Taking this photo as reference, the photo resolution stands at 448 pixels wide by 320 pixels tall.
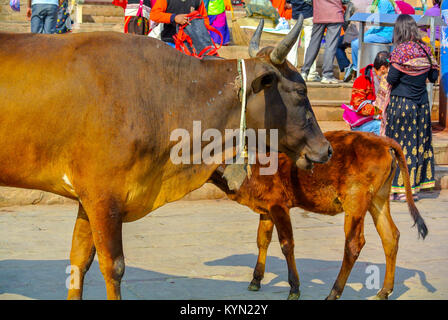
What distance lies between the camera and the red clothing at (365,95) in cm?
918

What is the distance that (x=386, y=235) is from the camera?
5.66 m

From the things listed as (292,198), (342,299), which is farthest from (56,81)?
(342,299)

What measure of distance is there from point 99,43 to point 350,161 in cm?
236

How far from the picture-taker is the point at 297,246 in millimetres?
6770

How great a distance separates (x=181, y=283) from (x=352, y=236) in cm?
138

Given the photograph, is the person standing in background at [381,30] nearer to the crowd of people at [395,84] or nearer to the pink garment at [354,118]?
the crowd of people at [395,84]

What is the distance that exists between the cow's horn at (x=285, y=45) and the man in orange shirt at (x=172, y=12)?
15.5ft

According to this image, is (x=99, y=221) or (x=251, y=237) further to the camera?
(x=251, y=237)

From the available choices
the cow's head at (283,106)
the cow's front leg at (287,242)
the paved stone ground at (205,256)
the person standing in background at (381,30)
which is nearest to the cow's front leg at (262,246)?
the paved stone ground at (205,256)

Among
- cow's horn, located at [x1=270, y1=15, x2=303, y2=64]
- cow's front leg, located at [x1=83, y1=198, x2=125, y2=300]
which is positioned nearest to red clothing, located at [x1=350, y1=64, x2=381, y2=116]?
cow's horn, located at [x1=270, y1=15, x2=303, y2=64]

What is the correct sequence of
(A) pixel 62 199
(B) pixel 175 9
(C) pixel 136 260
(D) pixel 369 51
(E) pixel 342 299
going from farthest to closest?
(D) pixel 369 51
(B) pixel 175 9
(A) pixel 62 199
(C) pixel 136 260
(E) pixel 342 299

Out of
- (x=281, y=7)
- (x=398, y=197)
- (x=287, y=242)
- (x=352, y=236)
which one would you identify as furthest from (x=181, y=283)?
(x=281, y=7)

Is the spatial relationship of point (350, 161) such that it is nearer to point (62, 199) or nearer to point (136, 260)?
point (136, 260)

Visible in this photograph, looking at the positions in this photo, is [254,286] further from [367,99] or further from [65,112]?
[367,99]
